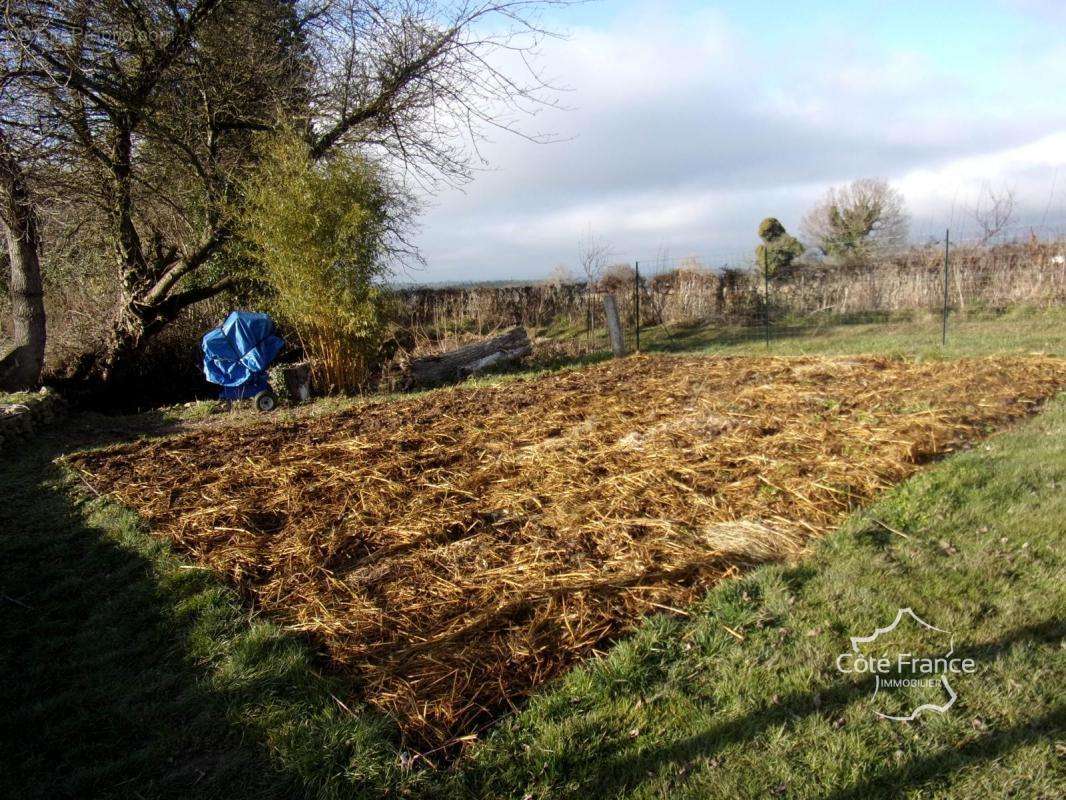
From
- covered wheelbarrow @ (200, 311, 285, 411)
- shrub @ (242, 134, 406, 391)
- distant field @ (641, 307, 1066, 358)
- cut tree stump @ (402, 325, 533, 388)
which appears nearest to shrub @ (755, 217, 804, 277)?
distant field @ (641, 307, 1066, 358)

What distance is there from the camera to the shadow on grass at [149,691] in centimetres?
194

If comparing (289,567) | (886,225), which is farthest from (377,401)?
(886,225)

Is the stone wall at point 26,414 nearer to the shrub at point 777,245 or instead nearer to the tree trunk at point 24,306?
the tree trunk at point 24,306

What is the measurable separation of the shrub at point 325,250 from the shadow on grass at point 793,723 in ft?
25.5

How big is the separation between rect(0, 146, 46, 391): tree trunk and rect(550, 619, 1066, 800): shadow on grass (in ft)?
34.5

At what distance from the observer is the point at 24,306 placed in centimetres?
914

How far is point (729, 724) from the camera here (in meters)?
2.02

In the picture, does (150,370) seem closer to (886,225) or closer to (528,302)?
(528,302)

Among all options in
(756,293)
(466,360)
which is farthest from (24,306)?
(756,293)

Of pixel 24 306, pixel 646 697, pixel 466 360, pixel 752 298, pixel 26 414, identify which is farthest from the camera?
pixel 752 298

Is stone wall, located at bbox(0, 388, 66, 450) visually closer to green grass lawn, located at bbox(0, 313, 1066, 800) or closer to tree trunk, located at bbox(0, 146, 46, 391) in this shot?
tree trunk, located at bbox(0, 146, 46, 391)

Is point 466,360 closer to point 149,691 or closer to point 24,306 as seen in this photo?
point 24,306

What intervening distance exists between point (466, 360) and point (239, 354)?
135 inches

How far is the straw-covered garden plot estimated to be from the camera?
2.54m
